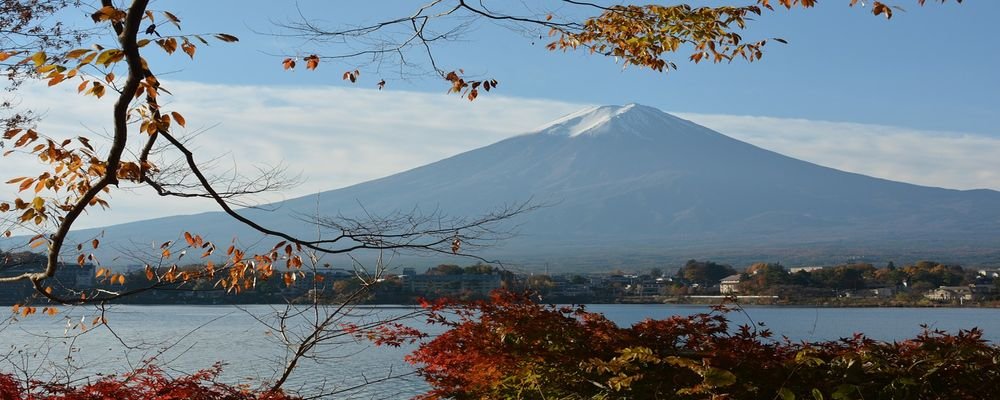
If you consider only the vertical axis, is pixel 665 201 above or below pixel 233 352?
above

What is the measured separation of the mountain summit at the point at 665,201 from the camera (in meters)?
84.4

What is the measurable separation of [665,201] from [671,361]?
344ft

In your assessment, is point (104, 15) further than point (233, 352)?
No

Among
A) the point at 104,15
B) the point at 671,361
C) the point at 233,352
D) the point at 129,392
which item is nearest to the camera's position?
the point at 104,15

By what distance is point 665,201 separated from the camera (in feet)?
350

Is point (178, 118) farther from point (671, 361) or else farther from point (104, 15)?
point (671, 361)

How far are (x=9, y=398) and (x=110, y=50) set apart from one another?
62.3 inches

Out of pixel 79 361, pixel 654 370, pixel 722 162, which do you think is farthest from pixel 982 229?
pixel 654 370

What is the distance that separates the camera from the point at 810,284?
123 ft

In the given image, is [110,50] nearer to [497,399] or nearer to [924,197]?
[497,399]

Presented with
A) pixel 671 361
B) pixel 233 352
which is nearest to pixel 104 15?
pixel 671 361

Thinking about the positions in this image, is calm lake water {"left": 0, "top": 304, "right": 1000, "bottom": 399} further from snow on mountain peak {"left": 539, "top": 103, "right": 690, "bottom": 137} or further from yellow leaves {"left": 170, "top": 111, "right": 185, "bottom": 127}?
snow on mountain peak {"left": 539, "top": 103, "right": 690, "bottom": 137}

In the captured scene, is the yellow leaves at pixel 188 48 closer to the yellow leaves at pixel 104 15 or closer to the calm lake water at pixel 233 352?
the yellow leaves at pixel 104 15

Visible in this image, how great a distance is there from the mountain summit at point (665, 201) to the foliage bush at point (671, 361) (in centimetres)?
6281
